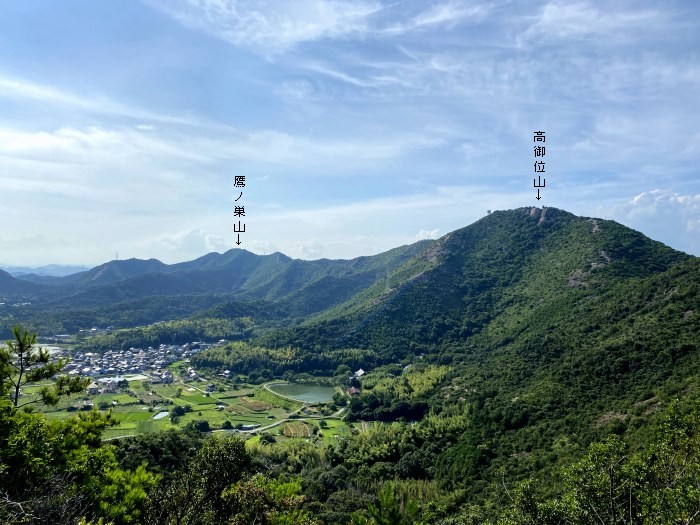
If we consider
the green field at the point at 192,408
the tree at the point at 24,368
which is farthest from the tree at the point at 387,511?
the green field at the point at 192,408

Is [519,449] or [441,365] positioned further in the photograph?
[441,365]

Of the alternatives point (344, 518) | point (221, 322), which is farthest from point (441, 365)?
point (221, 322)

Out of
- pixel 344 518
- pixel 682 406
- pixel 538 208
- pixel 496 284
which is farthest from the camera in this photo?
pixel 538 208

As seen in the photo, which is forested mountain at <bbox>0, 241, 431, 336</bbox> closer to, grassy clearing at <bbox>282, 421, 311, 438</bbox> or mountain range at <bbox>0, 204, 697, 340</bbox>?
mountain range at <bbox>0, 204, 697, 340</bbox>

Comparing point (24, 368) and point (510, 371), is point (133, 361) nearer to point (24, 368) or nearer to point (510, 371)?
point (510, 371)

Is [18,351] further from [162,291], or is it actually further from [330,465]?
[162,291]

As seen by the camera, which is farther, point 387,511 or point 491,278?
point 491,278

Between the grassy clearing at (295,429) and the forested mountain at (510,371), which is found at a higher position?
the forested mountain at (510,371)

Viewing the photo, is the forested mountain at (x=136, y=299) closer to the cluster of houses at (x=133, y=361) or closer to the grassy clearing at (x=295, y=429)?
the cluster of houses at (x=133, y=361)

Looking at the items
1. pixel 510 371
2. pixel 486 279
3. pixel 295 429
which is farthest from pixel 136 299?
pixel 510 371
